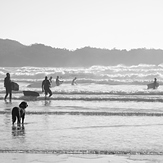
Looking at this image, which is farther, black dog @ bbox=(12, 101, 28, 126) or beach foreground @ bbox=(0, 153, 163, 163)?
black dog @ bbox=(12, 101, 28, 126)

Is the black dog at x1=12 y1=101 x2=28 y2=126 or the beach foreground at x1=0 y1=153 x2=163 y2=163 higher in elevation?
the black dog at x1=12 y1=101 x2=28 y2=126

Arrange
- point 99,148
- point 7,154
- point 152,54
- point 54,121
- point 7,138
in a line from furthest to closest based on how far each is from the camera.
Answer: point 152,54, point 54,121, point 7,138, point 99,148, point 7,154

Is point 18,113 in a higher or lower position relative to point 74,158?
higher

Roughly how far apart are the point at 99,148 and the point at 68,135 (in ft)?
6.45

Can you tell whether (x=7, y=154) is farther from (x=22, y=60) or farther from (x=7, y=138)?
(x=22, y=60)

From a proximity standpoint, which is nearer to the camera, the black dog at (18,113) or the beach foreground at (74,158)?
the beach foreground at (74,158)

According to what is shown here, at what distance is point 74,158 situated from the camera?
780 centimetres

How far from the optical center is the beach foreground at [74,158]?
7543mm

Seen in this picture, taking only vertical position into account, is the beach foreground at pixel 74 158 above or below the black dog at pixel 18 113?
below

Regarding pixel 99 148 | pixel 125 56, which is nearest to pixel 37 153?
pixel 99 148

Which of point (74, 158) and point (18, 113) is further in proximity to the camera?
point (18, 113)

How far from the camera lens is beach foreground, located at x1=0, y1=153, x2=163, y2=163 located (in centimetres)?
754

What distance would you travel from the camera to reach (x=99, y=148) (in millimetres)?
8805

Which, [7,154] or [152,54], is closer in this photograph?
[7,154]
